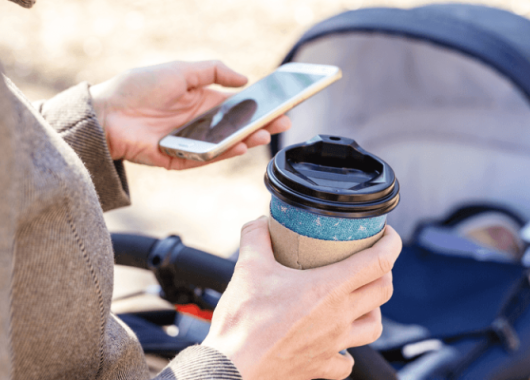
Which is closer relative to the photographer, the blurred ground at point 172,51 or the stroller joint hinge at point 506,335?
the stroller joint hinge at point 506,335

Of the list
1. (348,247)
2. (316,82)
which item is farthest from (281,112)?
(348,247)

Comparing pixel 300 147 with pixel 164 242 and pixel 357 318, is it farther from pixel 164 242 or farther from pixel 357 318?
pixel 164 242

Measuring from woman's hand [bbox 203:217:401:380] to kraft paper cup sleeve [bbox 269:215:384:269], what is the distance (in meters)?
0.01

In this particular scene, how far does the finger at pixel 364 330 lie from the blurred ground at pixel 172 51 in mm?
1750

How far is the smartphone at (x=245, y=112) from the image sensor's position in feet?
3.26

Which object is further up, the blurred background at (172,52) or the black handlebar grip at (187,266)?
the black handlebar grip at (187,266)

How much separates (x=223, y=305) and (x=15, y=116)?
33 cm

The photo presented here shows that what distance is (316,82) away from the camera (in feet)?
3.46

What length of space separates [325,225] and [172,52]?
379cm

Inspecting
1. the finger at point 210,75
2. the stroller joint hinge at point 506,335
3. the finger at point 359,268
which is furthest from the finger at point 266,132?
the stroller joint hinge at point 506,335

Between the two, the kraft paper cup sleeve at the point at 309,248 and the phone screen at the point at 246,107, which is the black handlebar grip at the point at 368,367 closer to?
the kraft paper cup sleeve at the point at 309,248

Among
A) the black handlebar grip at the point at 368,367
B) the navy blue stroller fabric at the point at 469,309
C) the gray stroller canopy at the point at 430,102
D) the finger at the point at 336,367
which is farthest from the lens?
the gray stroller canopy at the point at 430,102

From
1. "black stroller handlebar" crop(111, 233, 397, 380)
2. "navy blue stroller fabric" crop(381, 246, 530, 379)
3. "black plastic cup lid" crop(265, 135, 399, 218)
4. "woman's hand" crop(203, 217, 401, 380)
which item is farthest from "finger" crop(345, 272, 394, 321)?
"navy blue stroller fabric" crop(381, 246, 530, 379)

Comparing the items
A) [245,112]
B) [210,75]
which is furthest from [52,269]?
[210,75]
